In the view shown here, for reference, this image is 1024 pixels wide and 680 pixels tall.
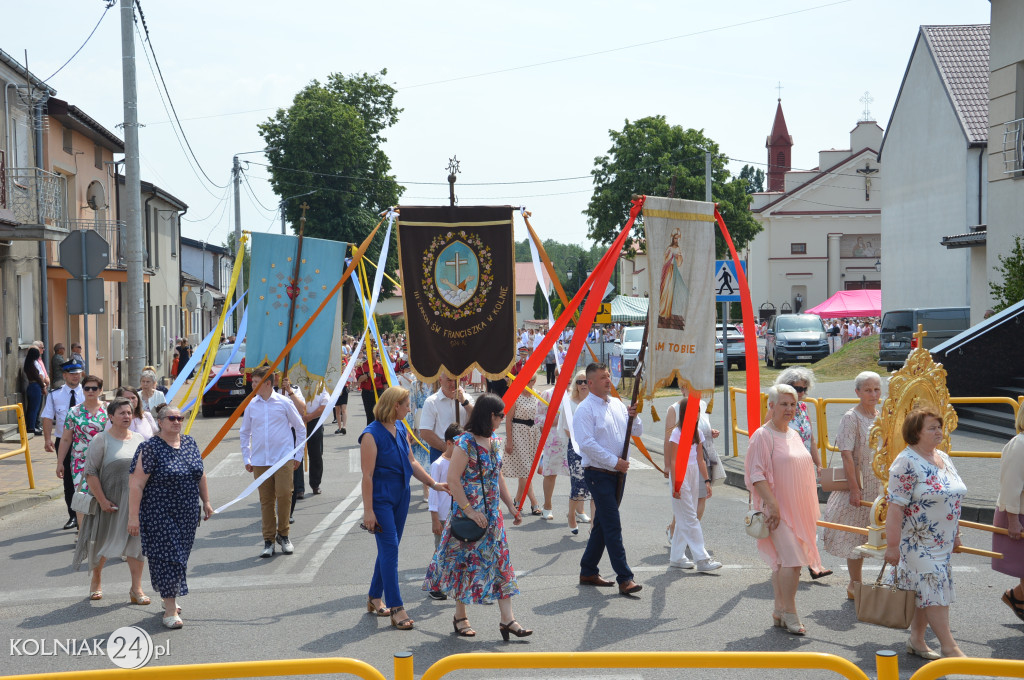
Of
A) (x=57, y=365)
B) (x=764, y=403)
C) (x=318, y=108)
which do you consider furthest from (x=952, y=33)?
(x=57, y=365)

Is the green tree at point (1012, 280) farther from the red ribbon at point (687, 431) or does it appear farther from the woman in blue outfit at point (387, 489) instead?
the woman in blue outfit at point (387, 489)

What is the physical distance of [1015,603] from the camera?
6543 millimetres

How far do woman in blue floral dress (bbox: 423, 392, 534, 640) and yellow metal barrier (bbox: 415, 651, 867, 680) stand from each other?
3.16 metres

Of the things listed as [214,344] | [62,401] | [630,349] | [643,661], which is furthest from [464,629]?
[630,349]

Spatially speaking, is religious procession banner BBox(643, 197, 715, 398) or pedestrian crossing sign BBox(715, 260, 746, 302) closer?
religious procession banner BBox(643, 197, 715, 398)

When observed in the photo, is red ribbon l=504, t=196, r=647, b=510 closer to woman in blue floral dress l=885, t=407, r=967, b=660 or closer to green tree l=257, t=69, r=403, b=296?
woman in blue floral dress l=885, t=407, r=967, b=660

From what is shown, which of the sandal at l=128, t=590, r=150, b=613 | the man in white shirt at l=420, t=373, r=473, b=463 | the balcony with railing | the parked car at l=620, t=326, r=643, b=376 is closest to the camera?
the sandal at l=128, t=590, r=150, b=613

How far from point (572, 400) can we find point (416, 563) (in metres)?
2.86

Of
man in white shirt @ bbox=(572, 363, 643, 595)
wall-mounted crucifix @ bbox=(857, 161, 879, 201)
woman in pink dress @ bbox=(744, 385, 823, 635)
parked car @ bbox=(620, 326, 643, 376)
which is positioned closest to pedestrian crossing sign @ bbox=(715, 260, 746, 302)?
man in white shirt @ bbox=(572, 363, 643, 595)

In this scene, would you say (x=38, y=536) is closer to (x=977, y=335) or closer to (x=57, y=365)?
(x=57, y=365)

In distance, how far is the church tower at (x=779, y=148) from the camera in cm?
8838

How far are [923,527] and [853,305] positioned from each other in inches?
1644

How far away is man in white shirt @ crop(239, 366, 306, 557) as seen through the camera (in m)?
9.02

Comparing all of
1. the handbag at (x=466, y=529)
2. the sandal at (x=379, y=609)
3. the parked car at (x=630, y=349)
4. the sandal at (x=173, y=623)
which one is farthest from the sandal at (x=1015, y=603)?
the parked car at (x=630, y=349)
